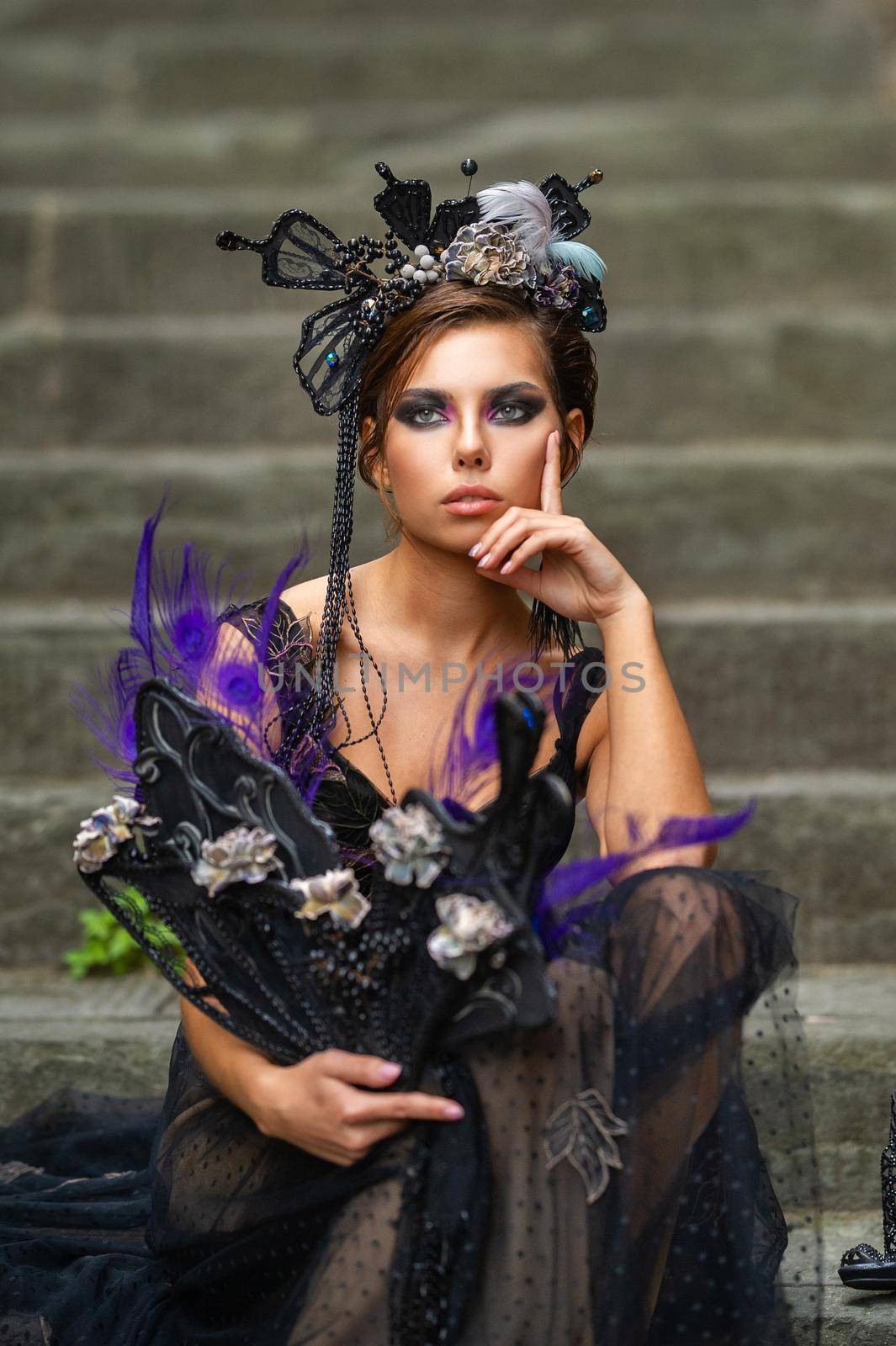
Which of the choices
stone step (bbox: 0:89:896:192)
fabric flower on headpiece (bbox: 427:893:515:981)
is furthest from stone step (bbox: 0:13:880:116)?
fabric flower on headpiece (bbox: 427:893:515:981)

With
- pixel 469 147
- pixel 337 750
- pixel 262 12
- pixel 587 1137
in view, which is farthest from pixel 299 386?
pixel 587 1137

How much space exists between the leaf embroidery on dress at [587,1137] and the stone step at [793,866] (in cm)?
133

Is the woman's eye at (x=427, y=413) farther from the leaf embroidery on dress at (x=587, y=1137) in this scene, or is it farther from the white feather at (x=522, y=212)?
the leaf embroidery on dress at (x=587, y=1137)

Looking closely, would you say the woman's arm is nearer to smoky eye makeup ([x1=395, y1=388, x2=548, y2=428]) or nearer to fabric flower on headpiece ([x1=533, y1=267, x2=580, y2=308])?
smoky eye makeup ([x1=395, y1=388, x2=548, y2=428])

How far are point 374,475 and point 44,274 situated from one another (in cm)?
209

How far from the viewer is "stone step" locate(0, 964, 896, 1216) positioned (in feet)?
7.97

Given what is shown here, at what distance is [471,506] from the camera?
200 centimetres

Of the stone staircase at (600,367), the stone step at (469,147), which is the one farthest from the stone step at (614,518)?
the stone step at (469,147)

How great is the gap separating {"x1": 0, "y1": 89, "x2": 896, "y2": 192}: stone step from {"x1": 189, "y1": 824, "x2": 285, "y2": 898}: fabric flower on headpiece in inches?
116

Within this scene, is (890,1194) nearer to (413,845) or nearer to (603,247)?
(413,845)

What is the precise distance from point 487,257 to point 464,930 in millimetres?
963

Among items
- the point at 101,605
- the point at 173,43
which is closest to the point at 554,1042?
the point at 101,605

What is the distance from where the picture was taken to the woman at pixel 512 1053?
62.9 inches

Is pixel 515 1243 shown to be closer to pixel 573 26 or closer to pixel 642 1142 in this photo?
pixel 642 1142
